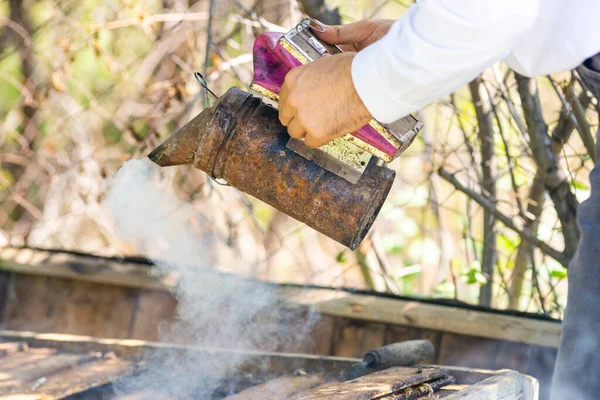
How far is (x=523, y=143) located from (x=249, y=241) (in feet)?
7.22

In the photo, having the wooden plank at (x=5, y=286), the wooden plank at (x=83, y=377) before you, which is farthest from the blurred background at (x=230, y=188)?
the wooden plank at (x=83, y=377)

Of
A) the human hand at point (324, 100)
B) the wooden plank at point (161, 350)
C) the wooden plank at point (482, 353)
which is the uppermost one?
the human hand at point (324, 100)

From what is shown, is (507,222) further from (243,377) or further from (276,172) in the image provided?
(276,172)

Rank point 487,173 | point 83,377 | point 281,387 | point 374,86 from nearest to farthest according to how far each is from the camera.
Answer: point 374,86, point 281,387, point 83,377, point 487,173

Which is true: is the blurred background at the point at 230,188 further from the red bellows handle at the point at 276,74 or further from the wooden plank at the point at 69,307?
the red bellows handle at the point at 276,74

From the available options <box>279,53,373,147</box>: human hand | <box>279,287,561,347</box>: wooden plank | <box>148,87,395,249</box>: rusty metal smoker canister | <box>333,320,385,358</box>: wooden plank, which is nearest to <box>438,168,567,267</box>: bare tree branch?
<box>279,287,561,347</box>: wooden plank

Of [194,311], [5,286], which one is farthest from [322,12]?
[5,286]

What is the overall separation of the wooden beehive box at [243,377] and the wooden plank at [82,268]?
64 centimetres

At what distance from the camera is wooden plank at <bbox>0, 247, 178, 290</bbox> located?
10.9 feet

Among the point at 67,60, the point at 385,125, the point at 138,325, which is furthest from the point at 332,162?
the point at 67,60

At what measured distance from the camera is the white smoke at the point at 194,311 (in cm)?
243

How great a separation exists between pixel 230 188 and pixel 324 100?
99.7 inches

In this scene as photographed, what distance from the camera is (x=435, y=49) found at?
150 cm

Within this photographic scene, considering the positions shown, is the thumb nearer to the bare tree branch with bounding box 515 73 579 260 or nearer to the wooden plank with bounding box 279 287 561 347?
the bare tree branch with bounding box 515 73 579 260
